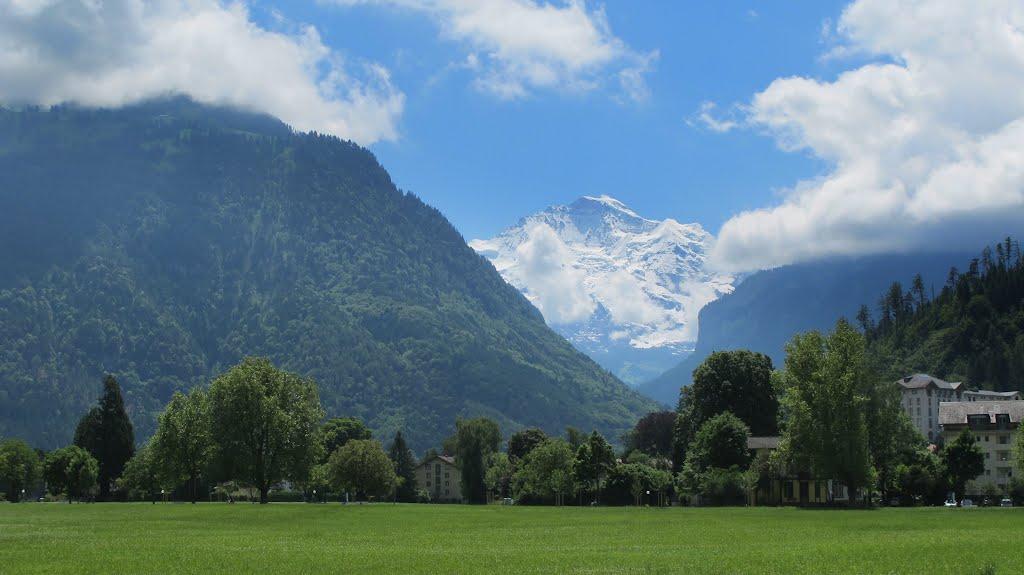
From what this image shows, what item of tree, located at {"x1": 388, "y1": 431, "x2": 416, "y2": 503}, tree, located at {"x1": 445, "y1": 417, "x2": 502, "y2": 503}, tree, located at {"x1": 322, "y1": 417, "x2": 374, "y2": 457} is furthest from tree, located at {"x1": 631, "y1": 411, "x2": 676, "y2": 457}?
tree, located at {"x1": 322, "y1": 417, "x2": 374, "y2": 457}

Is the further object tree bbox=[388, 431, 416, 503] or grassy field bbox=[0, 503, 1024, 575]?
tree bbox=[388, 431, 416, 503]

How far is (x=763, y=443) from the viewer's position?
113m

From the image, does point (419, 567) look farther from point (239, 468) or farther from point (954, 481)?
point (954, 481)

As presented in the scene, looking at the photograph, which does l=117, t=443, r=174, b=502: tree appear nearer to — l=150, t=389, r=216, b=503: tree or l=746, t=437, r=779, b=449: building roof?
l=150, t=389, r=216, b=503: tree

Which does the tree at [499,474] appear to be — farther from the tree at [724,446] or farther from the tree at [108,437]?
the tree at [108,437]

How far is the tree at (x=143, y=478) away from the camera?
101756 mm

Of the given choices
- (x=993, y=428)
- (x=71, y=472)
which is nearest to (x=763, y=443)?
(x=993, y=428)

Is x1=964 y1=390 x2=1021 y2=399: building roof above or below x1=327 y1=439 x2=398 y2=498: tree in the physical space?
above

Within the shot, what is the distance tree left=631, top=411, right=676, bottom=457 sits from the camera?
191m

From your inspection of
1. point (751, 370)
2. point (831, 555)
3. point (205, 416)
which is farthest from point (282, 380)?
point (831, 555)

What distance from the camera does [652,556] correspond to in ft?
114

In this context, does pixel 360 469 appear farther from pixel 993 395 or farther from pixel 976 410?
pixel 993 395

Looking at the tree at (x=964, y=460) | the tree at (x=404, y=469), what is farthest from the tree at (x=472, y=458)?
the tree at (x=964, y=460)

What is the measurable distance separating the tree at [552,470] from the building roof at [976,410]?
189ft
